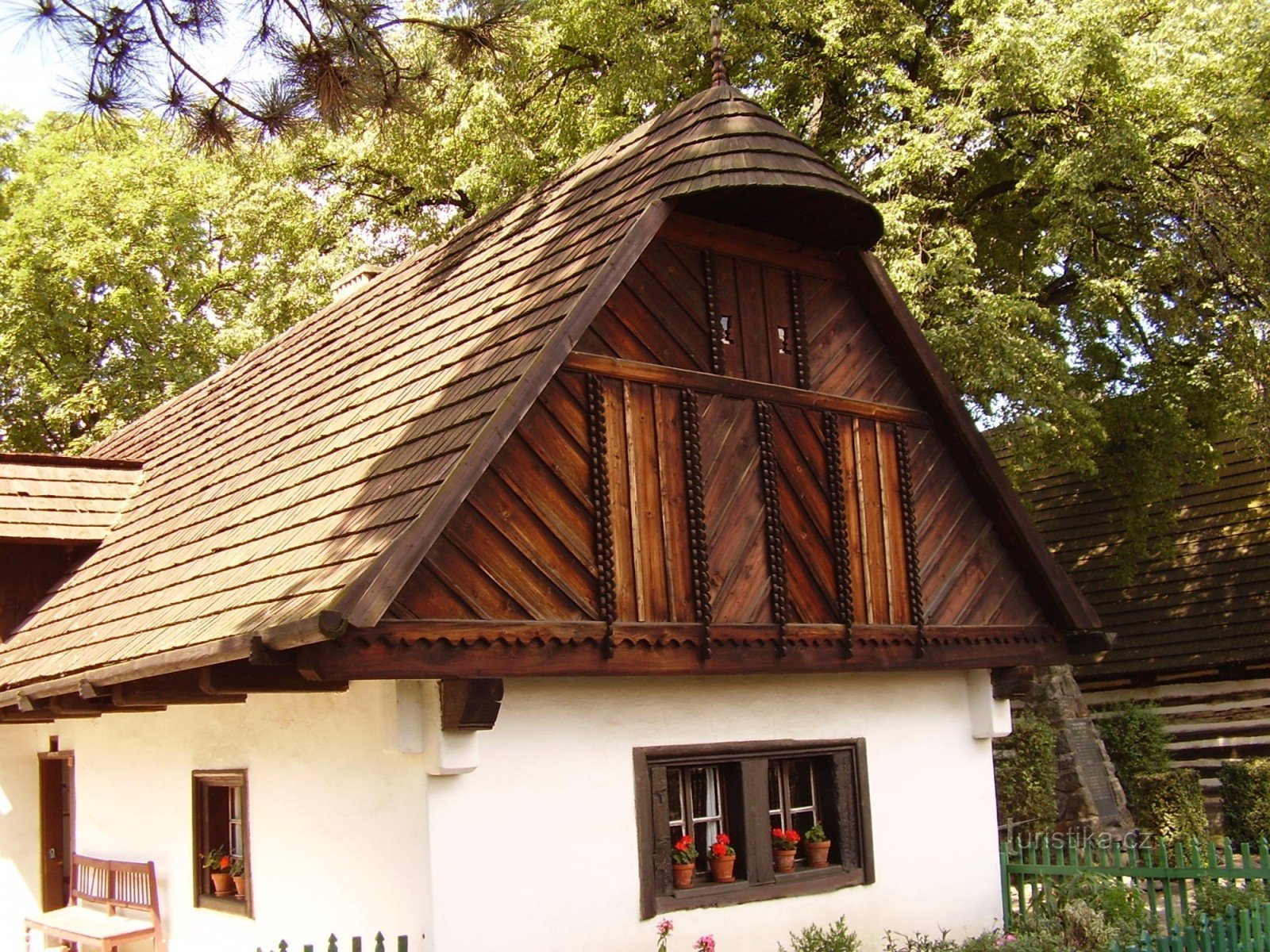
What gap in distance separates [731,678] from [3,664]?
18.1ft

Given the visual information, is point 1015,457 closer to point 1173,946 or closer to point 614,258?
point 1173,946

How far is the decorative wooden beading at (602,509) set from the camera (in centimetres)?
711

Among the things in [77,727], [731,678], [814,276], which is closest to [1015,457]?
→ [814,276]

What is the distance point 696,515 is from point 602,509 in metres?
0.69

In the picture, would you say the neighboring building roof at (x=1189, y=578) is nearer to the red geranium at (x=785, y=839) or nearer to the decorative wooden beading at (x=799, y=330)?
the decorative wooden beading at (x=799, y=330)

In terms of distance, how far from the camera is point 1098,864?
9.92 m

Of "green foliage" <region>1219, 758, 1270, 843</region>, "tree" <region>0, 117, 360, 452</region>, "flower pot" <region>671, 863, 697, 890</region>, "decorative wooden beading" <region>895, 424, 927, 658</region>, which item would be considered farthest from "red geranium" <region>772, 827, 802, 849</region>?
"tree" <region>0, 117, 360, 452</region>

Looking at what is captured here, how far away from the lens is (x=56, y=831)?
11047 mm

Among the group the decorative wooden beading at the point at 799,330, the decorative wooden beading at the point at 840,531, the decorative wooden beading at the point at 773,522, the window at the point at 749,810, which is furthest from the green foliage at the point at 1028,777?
the decorative wooden beading at the point at 773,522

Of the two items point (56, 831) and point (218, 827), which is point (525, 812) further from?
point (56, 831)

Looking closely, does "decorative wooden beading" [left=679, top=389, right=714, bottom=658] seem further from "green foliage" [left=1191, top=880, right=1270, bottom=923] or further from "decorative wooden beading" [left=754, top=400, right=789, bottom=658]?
"green foliage" [left=1191, top=880, right=1270, bottom=923]

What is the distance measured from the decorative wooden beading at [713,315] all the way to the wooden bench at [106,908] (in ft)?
16.1

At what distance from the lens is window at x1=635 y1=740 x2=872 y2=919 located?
294 inches

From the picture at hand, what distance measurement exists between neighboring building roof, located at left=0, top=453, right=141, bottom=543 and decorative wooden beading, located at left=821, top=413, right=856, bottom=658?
6140 mm
